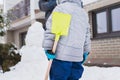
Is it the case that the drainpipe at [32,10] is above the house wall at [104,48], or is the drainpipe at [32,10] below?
above

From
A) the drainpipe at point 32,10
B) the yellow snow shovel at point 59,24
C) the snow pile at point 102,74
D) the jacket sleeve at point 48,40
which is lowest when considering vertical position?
the snow pile at point 102,74

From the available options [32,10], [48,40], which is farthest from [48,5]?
[32,10]

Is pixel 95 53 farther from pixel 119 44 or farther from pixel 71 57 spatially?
pixel 71 57

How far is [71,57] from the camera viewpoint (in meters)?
3.68

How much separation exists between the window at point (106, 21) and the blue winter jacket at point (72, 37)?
23.6 ft

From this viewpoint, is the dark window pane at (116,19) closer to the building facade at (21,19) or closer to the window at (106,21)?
the window at (106,21)

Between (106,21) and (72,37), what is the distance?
8.09m

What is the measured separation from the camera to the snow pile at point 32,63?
8.16 metres

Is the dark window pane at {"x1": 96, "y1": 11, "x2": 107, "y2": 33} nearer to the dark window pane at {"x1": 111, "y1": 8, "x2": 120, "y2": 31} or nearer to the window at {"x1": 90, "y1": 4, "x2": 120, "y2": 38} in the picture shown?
the window at {"x1": 90, "y1": 4, "x2": 120, "y2": 38}

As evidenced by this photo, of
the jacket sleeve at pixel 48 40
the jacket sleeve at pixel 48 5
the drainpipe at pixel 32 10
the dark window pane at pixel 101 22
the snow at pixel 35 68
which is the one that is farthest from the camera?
the drainpipe at pixel 32 10

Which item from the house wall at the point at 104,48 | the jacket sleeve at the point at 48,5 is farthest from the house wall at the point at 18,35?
the jacket sleeve at the point at 48,5

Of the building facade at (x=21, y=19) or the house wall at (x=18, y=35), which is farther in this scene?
the house wall at (x=18, y=35)

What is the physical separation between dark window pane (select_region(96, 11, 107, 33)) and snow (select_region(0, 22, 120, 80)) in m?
2.18

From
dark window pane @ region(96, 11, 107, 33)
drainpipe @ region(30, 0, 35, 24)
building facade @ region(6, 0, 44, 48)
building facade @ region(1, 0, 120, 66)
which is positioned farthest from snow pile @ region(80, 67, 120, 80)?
drainpipe @ region(30, 0, 35, 24)
